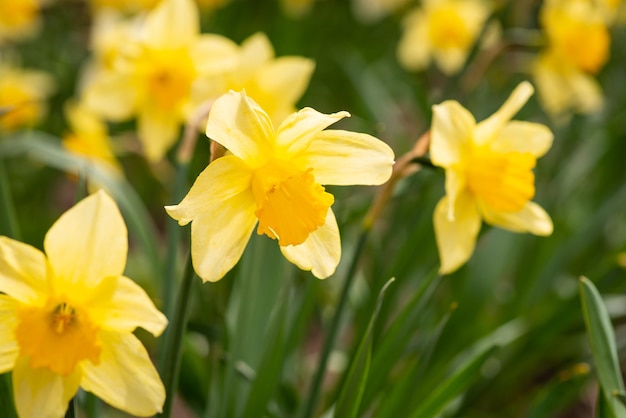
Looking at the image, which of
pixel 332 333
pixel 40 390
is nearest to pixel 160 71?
pixel 332 333

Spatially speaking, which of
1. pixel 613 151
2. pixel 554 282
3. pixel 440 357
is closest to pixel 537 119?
pixel 613 151

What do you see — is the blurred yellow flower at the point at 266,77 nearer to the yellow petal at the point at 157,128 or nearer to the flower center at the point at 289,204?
the yellow petal at the point at 157,128

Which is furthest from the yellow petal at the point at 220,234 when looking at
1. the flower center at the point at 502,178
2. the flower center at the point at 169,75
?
the flower center at the point at 169,75

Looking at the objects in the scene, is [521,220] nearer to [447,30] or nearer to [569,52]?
[569,52]

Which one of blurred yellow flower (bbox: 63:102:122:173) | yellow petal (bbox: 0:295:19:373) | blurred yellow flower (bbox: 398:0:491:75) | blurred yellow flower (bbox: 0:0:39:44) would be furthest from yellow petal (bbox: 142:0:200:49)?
blurred yellow flower (bbox: 0:0:39:44)

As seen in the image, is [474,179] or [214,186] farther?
[474,179]

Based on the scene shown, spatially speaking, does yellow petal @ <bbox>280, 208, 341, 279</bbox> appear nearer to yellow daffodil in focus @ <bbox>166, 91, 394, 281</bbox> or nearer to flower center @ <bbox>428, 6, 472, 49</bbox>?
yellow daffodil in focus @ <bbox>166, 91, 394, 281</bbox>
